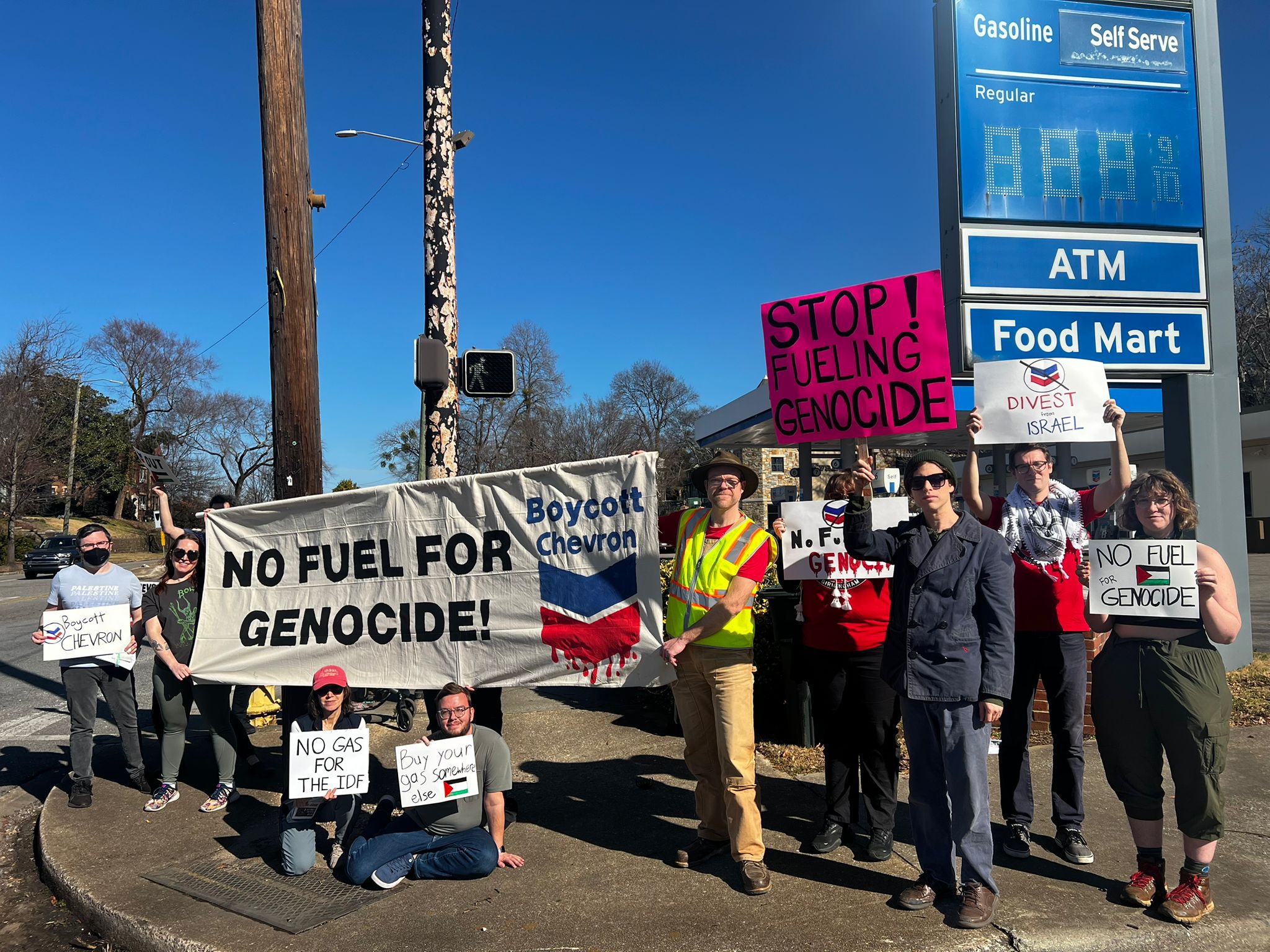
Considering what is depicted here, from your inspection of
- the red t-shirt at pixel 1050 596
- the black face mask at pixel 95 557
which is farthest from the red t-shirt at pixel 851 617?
the black face mask at pixel 95 557

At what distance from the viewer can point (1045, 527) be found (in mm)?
4480

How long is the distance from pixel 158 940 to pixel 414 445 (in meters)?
46.6

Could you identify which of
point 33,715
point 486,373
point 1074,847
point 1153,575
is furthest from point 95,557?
point 1153,575

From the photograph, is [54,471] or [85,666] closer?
[85,666]

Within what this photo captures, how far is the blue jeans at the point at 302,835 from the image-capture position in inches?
177

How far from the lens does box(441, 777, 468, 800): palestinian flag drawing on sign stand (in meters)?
4.33

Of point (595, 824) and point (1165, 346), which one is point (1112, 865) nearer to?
point (595, 824)

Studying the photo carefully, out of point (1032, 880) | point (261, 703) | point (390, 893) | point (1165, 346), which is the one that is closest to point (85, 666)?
point (261, 703)

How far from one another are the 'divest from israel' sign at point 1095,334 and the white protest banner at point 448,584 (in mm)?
4202

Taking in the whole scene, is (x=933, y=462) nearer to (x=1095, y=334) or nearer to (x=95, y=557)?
(x=1095, y=334)

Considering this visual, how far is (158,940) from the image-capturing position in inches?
152

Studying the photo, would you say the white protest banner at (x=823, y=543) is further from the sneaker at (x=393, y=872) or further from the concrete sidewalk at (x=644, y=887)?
the sneaker at (x=393, y=872)

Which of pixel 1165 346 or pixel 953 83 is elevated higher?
pixel 953 83

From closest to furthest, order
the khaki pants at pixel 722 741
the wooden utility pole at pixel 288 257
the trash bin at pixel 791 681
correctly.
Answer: the khaki pants at pixel 722 741 < the trash bin at pixel 791 681 < the wooden utility pole at pixel 288 257
